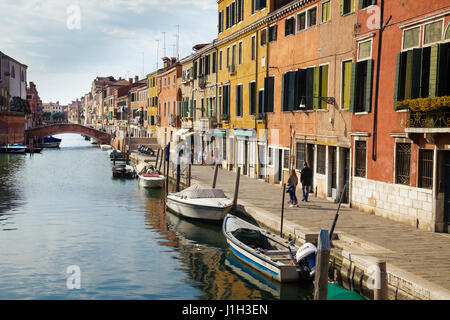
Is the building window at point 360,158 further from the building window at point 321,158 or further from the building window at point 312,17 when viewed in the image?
the building window at point 312,17

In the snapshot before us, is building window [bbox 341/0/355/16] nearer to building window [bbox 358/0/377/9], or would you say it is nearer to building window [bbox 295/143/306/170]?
building window [bbox 358/0/377/9]

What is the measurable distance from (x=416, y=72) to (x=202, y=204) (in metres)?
9.47

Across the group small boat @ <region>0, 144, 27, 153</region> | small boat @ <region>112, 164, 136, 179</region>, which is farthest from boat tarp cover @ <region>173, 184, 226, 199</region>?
small boat @ <region>0, 144, 27, 153</region>

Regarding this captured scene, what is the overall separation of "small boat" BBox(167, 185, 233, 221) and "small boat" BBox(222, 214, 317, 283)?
3.16 metres

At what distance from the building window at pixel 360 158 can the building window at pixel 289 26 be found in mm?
8063

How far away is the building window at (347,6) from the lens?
Answer: 1848 cm

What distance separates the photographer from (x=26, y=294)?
12.0 meters

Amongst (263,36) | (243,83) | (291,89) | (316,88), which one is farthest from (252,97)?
(316,88)

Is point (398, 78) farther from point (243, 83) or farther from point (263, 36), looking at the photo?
point (243, 83)

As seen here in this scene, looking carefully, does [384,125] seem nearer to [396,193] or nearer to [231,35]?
[396,193]

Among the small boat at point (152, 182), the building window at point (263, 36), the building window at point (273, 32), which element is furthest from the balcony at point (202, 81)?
the building window at point (273, 32)

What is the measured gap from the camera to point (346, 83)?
19000mm

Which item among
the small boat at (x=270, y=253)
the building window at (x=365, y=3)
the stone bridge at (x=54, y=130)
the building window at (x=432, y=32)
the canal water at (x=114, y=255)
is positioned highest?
the building window at (x=365, y=3)
